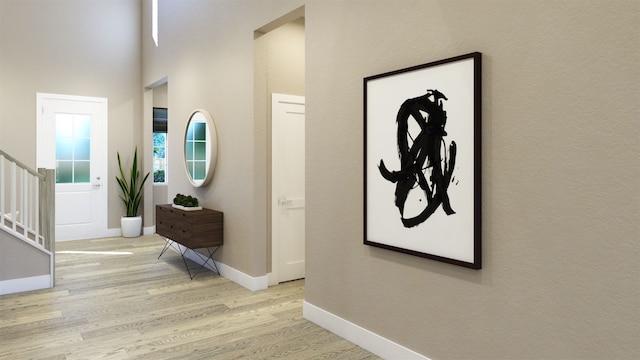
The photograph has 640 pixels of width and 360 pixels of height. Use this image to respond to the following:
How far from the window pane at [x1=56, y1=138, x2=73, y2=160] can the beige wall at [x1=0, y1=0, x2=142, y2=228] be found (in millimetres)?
306

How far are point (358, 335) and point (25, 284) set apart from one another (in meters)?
3.01

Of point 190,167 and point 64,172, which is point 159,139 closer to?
point 64,172

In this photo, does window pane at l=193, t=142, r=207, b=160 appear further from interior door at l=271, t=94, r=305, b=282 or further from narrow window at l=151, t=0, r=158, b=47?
narrow window at l=151, t=0, r=158, b=47

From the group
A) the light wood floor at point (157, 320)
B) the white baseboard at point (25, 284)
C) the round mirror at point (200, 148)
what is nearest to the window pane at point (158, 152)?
the round mirror at point (200, 148)

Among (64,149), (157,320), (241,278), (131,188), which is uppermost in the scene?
(64,149)

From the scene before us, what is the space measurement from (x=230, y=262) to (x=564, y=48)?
344cm

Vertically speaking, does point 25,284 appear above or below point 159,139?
below

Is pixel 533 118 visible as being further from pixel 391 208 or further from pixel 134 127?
pixel 134 127

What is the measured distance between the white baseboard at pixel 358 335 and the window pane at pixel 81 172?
473cm

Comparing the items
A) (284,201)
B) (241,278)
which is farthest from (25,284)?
(284,201)

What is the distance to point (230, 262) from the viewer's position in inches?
174

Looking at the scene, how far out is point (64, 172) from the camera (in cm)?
648

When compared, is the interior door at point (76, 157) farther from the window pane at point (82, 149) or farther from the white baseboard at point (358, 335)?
the white baseboard at point (358, 335)

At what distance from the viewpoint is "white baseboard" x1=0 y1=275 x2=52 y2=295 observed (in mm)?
3873
